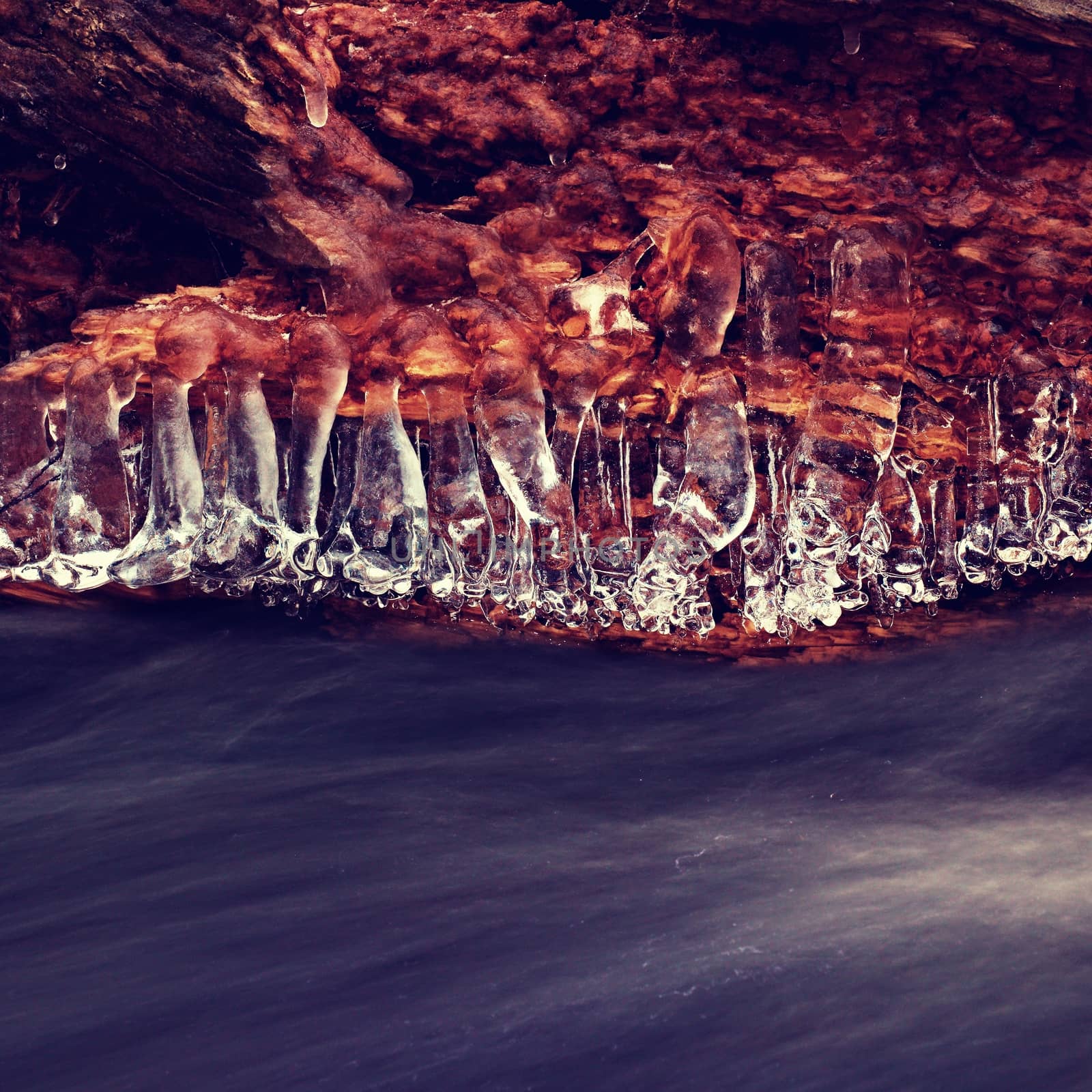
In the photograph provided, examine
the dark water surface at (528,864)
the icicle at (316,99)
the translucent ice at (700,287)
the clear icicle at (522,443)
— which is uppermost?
the icicle at (316,99)

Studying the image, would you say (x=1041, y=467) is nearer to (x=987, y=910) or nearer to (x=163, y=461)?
(x=987, y=910)

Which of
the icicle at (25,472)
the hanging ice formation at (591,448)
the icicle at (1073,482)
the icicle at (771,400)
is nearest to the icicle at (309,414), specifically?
the hanging ice formation at (591,448)

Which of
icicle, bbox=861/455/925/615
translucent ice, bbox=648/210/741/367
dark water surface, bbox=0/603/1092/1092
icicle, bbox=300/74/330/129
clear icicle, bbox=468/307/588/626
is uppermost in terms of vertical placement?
icicle, bbox=300/74/330/129

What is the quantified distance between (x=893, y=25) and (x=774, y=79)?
16 cm

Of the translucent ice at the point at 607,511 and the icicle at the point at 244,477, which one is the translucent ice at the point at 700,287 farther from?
the icicle at the point at 244,477

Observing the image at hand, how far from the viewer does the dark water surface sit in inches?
40.5

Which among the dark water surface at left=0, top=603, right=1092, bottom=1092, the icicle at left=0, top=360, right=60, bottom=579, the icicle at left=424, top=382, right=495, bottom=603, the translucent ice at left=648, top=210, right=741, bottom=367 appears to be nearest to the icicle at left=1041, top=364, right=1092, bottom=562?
the dark water surface at left=0, top=603, right=1092, bottom=1092

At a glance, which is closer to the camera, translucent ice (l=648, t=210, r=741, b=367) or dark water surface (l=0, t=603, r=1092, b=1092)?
dark water surface (l=0, t=603, r=1092, b=1092)

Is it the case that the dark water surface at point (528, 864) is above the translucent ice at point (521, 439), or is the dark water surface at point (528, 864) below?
below

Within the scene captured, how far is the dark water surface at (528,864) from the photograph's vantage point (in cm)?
103

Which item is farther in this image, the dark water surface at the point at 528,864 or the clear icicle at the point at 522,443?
the clear icicle at the point at 522,443

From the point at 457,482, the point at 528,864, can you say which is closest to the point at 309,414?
the point at 457,482

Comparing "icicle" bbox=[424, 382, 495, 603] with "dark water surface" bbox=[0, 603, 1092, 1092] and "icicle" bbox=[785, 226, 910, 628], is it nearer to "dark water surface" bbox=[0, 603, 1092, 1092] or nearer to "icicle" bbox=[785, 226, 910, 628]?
"dark water surface" bbox=[0, 603, 1092, 1092]

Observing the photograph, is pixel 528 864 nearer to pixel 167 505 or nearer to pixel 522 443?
pixel 522 443
